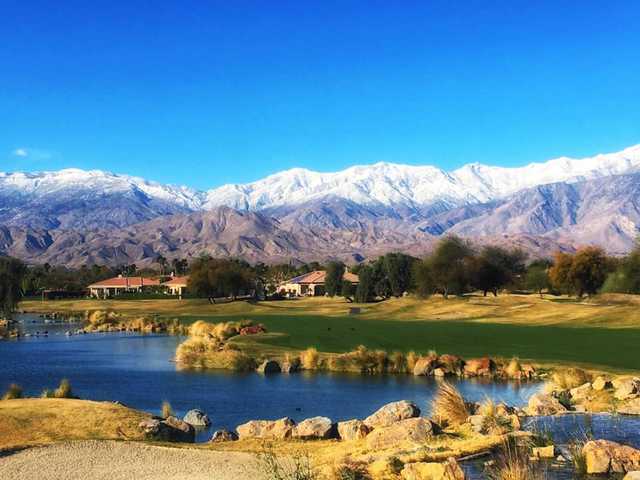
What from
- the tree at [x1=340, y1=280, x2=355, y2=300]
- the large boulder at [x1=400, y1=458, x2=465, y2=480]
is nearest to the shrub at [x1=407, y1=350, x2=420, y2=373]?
the large boulder at [x1=400, y1=458, x2=465, y2=480]

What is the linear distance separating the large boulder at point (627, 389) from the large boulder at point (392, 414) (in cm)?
937

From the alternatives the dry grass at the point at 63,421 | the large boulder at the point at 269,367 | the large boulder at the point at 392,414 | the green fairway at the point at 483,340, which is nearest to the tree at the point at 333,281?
the green fairway at the point at 483,340

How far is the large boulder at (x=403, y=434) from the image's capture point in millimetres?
20938

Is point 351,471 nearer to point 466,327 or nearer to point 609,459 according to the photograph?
point 609,459

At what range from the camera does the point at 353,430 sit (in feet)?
79.9

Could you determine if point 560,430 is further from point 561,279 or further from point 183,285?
point 183,285

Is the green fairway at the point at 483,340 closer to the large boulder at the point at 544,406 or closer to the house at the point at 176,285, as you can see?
the large boulder at the point at 544,406

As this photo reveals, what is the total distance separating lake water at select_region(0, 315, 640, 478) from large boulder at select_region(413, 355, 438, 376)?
126cm

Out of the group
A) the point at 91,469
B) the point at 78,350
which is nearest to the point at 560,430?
the point at 91,469

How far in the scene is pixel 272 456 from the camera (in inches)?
752

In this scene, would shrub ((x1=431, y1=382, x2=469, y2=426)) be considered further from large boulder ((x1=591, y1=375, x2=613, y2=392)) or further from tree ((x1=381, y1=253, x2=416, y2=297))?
tree ((x1=381, y1=253, x2=416, y2=297))

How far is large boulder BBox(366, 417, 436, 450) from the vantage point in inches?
824

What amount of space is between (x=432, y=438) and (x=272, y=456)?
4.81m

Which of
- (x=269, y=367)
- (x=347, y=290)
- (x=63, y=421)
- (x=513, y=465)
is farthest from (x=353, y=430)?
(x=347, y=290)
